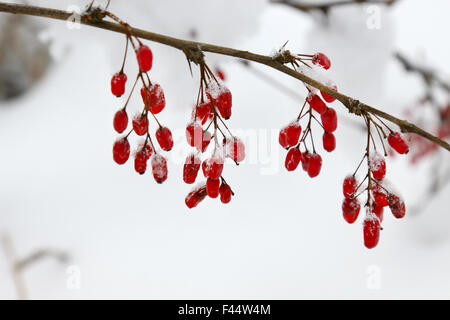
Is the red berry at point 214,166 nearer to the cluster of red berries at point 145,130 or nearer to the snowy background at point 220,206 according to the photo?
the cluster of red berries at point 145,130

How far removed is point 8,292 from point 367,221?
1.48m

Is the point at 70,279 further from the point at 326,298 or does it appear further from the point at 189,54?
the point at 189,54

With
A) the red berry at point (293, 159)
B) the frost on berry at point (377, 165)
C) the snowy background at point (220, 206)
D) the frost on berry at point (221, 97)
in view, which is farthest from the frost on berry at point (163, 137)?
the snowy background at point (220, 206)

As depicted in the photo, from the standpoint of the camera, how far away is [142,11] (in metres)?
1.39

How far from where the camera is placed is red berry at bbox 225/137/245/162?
705 mm

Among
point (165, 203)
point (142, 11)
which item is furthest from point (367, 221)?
point (165, 203)

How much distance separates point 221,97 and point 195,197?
0.58ft

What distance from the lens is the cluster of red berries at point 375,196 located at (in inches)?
26.8

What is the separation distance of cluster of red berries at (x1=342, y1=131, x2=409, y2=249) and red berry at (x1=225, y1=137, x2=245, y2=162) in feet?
0.61

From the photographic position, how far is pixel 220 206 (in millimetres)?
1870

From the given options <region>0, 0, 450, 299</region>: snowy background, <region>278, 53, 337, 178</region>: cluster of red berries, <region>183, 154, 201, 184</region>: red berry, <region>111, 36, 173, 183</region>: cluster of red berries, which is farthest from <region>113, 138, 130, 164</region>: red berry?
<region>0, 0, 450, 299</region>: snowy background

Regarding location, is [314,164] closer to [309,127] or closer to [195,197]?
[309,127]

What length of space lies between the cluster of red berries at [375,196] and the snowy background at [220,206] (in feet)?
2.19
